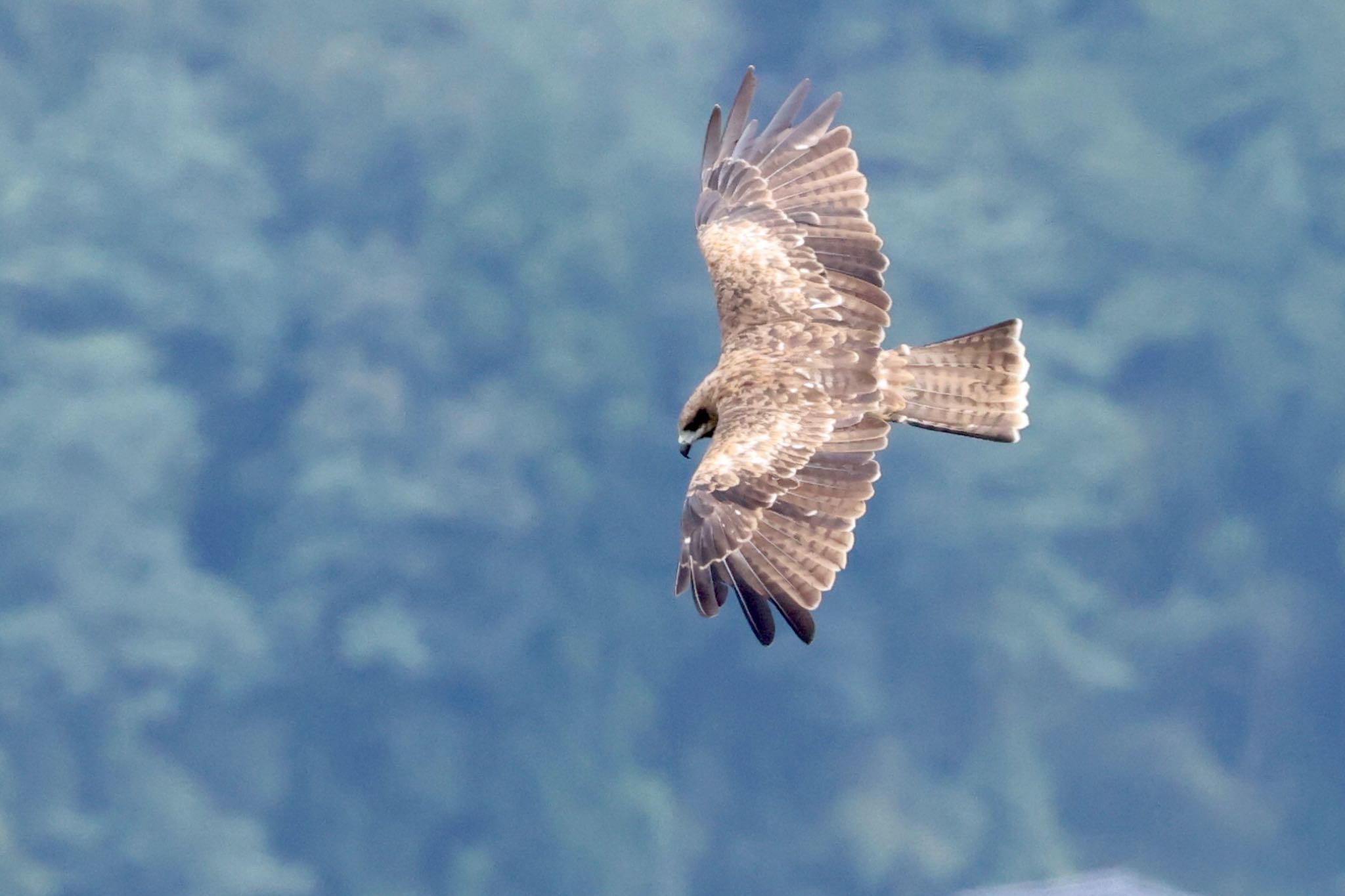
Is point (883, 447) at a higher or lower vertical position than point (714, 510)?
higher

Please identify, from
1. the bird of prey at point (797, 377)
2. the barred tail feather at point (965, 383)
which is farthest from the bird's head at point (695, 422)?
the barred tail feather at point (965, 383)

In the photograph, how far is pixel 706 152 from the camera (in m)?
18.2

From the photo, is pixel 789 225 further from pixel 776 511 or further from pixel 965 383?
pixel 776 511

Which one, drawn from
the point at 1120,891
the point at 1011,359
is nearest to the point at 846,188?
the point at 1011,359

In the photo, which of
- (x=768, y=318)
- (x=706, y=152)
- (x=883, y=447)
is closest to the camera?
(x=883, y=447)

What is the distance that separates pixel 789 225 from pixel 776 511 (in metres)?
3.99

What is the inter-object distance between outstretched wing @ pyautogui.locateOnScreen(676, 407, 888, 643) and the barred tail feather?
2.60 ft

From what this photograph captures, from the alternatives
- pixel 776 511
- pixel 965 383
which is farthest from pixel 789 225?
pixel 776 511

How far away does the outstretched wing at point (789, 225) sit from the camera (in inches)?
621

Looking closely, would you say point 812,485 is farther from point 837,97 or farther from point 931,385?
point 837,97

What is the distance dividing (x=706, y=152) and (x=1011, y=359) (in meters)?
4.13

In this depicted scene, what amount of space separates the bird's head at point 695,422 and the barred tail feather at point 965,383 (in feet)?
4.58

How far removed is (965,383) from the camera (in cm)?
1543

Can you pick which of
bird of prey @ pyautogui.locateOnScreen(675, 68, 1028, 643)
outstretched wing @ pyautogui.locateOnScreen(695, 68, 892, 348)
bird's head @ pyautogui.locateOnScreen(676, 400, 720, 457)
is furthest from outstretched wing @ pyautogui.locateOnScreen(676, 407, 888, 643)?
outstretched wing @ pyautogui.locateOnScreen(695, 68, 892, 348)
